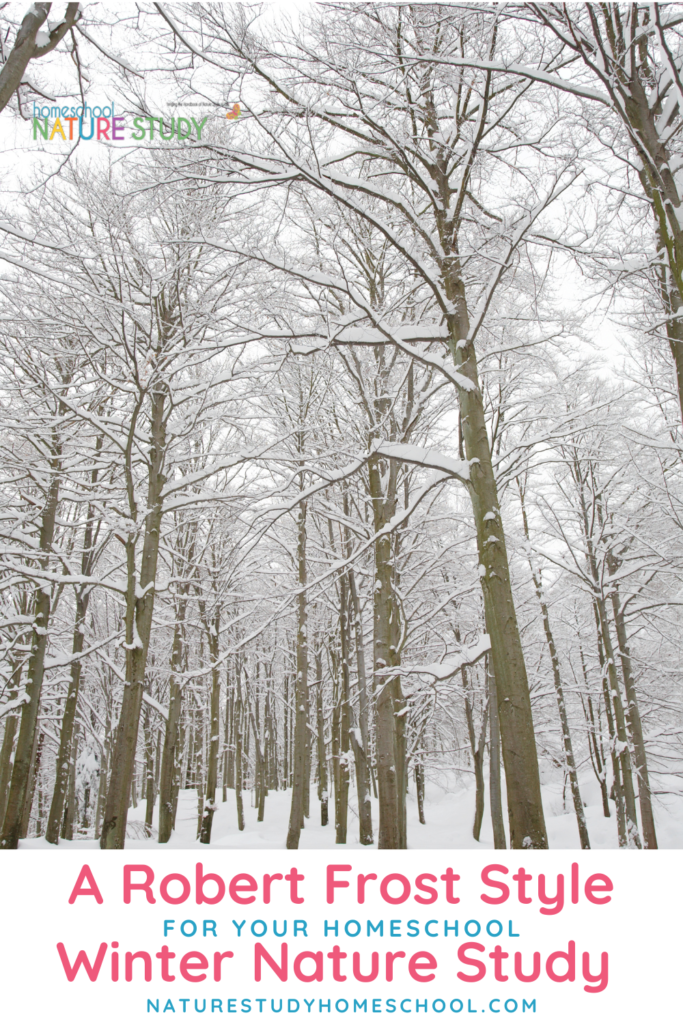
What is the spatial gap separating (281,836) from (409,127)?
1490cm

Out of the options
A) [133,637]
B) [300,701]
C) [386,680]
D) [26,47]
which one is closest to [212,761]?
[300,701]

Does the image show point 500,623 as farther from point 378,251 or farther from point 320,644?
point 320,644

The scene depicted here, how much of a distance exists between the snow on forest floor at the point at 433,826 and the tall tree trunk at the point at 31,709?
708 millimetres

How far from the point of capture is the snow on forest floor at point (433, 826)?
11.9m

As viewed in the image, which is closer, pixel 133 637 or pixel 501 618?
pixel 501 618

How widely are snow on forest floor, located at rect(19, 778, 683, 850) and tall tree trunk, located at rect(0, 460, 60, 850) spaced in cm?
71

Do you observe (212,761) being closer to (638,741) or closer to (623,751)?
(623,751)

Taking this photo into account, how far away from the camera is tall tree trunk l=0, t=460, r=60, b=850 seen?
7.92 m

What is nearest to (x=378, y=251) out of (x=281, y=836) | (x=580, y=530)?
(x=580, y=530)

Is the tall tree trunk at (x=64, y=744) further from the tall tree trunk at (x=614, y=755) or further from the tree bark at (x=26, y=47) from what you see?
the tall tree trunk at (x=614, y=755)

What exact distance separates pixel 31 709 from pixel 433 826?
12.7 metres

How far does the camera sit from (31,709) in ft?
28.5

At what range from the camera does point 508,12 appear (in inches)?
149

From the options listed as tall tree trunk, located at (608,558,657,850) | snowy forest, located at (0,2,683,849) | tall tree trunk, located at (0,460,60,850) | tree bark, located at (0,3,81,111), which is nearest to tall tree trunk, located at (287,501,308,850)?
snowy forest, located at (0,2,683,849)
